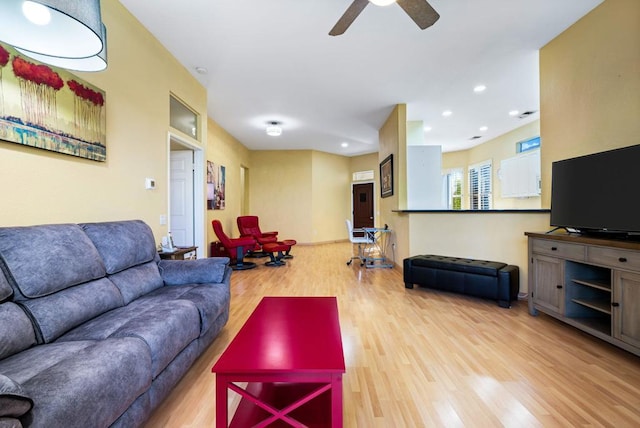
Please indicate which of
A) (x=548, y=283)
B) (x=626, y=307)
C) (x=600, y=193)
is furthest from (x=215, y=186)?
(x=626, y=307)

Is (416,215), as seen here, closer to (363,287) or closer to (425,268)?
(425,268)

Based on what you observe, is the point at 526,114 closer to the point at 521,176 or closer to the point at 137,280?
the point at 521,176

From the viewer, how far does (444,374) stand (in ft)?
6.02

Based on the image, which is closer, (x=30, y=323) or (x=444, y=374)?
(x=30, y=323)

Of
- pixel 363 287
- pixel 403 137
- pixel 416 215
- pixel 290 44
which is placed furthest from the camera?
pixel 403 137

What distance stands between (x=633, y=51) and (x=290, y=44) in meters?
3.08

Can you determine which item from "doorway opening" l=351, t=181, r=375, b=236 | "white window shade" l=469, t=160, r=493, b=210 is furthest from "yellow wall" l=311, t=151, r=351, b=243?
"white window shade" l=469, t=160, r=493, b=210

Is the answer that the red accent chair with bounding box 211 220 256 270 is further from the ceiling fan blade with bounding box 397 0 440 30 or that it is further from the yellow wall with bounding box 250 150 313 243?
the ceiling fan blade with bounding box 397 0 440 30

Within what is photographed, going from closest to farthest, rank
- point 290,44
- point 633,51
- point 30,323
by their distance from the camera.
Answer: point 30,323
point 633,51
point 290,44

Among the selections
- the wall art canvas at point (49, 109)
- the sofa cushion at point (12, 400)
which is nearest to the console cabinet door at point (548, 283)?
the sofa cushion at point (12, 400)

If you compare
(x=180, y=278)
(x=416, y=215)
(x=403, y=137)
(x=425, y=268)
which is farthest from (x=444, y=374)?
(x=403, y=137)

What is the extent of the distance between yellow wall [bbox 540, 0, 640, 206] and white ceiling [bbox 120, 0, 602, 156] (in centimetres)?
21

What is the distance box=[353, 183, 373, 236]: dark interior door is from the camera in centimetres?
913

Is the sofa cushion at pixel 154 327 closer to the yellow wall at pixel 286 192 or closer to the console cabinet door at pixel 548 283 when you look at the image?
the console cabinet door at pixel 548 283
